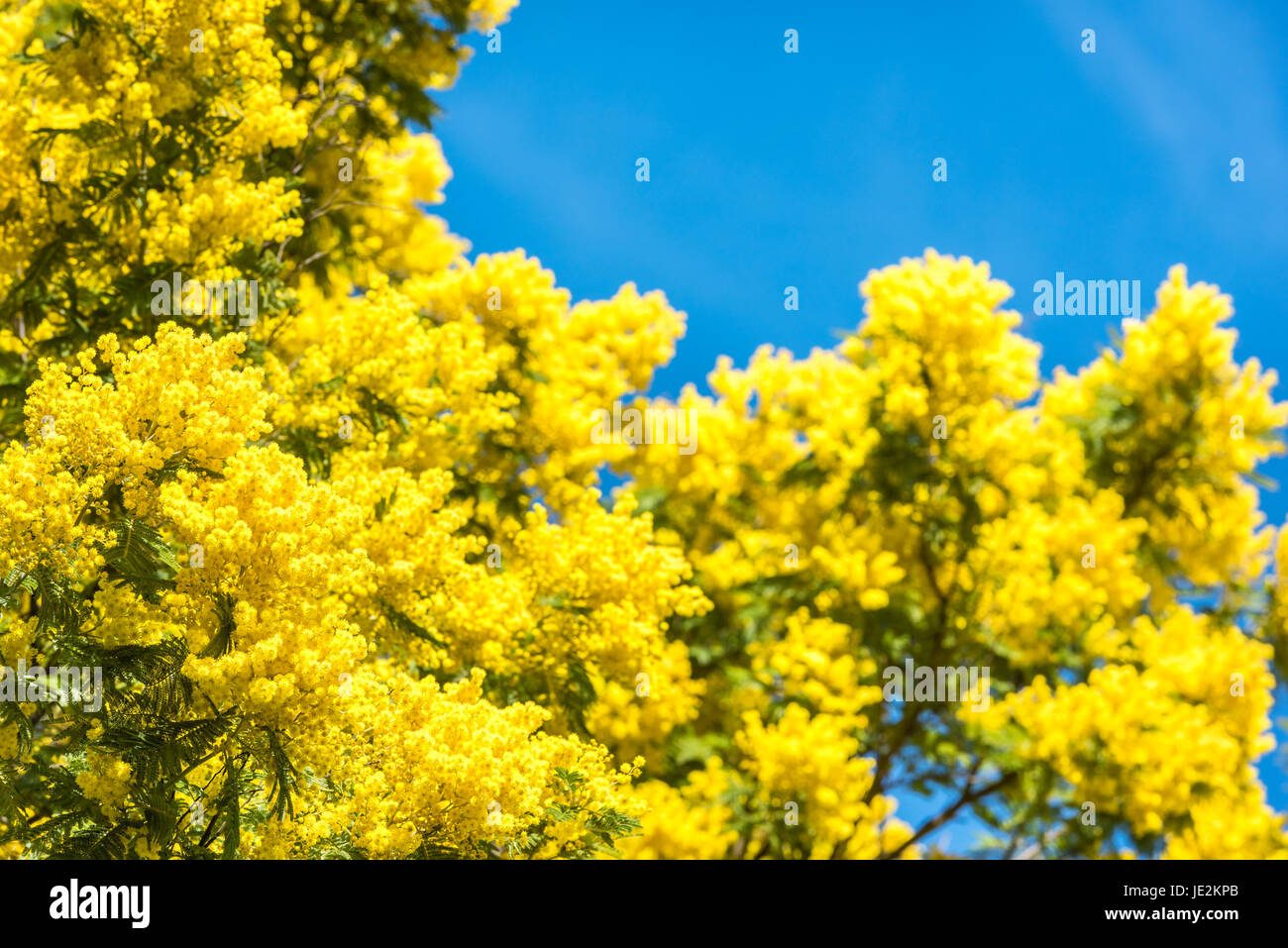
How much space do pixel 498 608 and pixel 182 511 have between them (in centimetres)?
376

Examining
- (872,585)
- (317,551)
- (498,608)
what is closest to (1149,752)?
(872,585)

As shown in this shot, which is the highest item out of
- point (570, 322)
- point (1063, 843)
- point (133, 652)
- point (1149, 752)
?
point (570, 322)

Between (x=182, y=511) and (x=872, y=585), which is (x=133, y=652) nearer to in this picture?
(x=182, y=511)

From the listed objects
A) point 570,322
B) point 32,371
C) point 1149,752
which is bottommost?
point 1149,752

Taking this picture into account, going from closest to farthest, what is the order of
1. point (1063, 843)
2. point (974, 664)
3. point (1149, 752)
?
point (1149, 752) < point (1063, 843) < point (974, 664)

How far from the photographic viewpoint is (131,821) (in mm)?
6801

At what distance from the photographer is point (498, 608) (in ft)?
32.4

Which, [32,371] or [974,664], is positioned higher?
[32,371]

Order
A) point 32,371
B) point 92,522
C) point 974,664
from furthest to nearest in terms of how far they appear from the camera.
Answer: point 974,664
point 32,371
point 92,522

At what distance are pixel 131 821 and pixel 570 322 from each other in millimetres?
10858

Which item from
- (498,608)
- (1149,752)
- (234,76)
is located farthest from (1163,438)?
(234,76)
